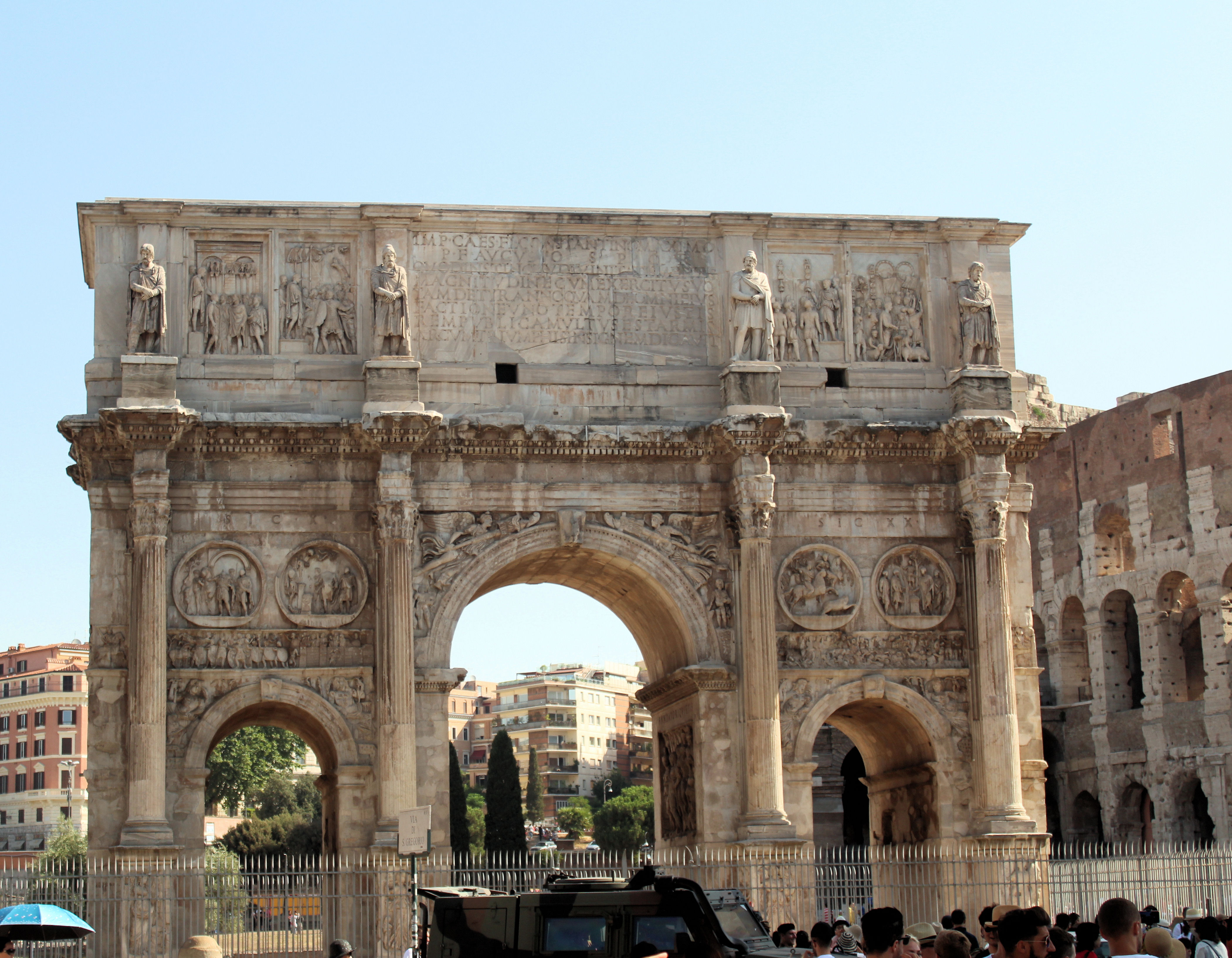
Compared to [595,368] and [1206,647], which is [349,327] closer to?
[595,368]

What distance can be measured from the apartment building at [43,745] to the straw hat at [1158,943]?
6498 centimetres

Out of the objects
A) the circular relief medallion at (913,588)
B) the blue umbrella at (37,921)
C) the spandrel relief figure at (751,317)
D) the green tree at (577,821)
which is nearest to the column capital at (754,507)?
the spandrel relief figure at (751,317)

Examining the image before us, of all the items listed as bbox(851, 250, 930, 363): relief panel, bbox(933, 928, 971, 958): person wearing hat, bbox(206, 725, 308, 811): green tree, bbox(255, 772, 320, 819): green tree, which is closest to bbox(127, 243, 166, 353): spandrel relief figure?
bbox(851, 250, 930, 363): relief panel

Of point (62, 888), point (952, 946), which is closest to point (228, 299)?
point (62, 888)

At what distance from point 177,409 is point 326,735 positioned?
15.7ft

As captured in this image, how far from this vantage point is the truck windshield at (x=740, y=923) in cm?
1484

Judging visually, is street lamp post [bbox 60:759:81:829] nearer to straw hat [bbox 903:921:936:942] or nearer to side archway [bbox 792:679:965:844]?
side archway [bbox 792:679:965:844]

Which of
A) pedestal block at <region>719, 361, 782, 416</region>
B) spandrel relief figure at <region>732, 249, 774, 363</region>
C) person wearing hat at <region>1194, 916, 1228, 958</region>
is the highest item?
spandrel relief figure at <region>732, 249, 774, 363</region>

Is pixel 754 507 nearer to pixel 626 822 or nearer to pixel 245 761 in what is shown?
pixel 245 761

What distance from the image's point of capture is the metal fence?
799 inches

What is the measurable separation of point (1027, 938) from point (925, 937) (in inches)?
107

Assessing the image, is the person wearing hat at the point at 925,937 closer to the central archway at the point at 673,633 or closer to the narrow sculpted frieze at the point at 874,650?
the central archway at the point at 673,633

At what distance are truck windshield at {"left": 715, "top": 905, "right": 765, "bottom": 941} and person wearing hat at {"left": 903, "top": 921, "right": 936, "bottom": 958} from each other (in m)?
4.69

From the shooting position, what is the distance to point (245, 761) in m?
65.6
